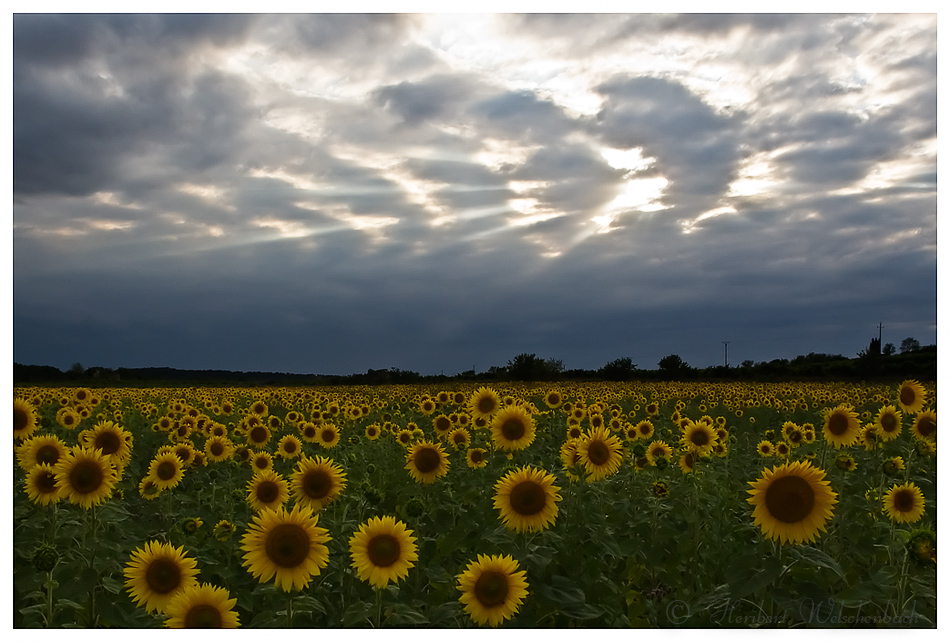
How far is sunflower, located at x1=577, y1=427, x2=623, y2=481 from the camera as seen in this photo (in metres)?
5.61

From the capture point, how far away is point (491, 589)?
379 centimetres

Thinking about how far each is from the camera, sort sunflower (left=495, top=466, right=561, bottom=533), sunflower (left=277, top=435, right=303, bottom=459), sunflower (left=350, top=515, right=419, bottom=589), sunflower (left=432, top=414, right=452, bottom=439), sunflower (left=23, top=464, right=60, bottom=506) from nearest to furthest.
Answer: sunflower (left=350, top=515, right=419, bottom=589)
sunflower (left=495, top=466, right=561, bottom=533)
sunflower (left=23, top=464, right=60, bottom=506)
sunflower (left=277, top=435, right=303, bottom=459)
sunflower (left=432, top=414, right=452, bottom=439)

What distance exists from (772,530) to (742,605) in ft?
2.73

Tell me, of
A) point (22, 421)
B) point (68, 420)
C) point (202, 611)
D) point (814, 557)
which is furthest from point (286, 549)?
point (68, 420)

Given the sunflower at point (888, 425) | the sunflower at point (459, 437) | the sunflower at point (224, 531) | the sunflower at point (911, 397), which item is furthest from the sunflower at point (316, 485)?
the sunflower at point (911, 397)

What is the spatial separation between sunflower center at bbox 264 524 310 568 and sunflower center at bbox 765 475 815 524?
2.84 metres

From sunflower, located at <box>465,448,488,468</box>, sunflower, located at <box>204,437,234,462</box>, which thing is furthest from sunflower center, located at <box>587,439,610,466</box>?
sunflower, located at <box>204,437,234,462</box>

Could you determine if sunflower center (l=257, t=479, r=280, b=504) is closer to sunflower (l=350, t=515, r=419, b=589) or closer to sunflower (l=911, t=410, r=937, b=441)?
sunflower (l=350, t=515, r=419, b=589)

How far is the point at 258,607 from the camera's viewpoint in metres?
4.73

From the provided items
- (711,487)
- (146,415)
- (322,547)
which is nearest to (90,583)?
(322,547)

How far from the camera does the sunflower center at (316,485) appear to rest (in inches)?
212

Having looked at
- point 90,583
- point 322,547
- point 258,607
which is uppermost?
point 322,547

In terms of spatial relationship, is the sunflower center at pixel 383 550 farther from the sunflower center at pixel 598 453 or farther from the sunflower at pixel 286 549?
the sunflower center at pixel 598 453
